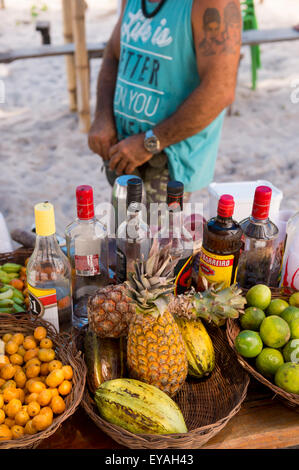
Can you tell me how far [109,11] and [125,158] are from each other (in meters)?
Result: 7.48

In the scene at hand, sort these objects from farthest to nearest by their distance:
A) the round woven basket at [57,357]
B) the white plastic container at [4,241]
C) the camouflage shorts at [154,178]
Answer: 1. the camouflage shorts at [154,178]
2. the white plastic container at [4,241]
3. the round woven basket at [57,357]

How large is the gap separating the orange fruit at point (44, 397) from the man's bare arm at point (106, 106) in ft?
5.04

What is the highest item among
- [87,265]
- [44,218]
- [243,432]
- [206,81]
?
[206,81]

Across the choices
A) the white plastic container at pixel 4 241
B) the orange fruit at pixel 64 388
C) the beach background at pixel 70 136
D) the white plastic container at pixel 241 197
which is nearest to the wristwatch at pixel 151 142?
the white plastic container at pixel 241 197

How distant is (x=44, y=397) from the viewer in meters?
0.99

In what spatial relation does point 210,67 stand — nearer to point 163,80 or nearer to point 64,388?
point 163,80

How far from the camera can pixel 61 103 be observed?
5.57 meters

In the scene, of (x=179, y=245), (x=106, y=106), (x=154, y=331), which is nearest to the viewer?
(x=154, y=331)

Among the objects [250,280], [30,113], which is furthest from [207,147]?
[30,113]

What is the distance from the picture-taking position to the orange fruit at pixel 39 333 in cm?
117

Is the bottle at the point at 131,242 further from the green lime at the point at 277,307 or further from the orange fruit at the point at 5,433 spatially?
the orange fruit at the point at 5,433

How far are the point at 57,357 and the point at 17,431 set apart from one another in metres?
0.23

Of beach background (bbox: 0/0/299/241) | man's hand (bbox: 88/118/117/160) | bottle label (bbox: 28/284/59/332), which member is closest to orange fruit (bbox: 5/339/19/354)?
bottle label (bbox: 28/284/59/332)

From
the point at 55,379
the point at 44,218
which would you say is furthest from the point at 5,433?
the point at 44,218
